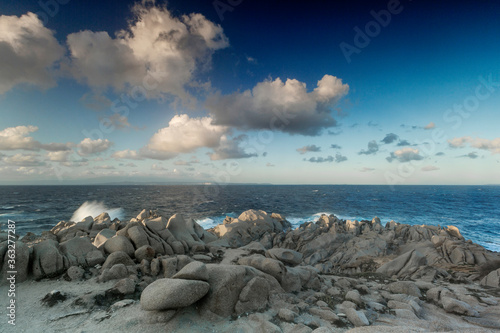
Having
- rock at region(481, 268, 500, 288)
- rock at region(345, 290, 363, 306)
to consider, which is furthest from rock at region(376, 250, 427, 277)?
rock at region(345, 290, 363, 306)

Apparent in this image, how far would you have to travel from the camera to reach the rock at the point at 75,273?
9.88 meters

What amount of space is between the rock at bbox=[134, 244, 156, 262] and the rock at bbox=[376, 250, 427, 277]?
17.1m

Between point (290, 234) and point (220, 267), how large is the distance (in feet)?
66.0

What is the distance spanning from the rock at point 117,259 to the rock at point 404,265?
1814 cm

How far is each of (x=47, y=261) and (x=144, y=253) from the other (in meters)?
4.24

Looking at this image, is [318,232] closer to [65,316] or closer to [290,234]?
[290,234]

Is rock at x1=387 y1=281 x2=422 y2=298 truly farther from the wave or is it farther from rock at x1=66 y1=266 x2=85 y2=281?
the wave

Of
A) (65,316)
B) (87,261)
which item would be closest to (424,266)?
(65,316)

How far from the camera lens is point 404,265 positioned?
16.4 metres

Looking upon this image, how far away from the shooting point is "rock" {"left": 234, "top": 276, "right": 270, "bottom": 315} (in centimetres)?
797

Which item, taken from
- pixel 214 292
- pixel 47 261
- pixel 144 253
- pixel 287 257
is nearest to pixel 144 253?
pixel 144 253

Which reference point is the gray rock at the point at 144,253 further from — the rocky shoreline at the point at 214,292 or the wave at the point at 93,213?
the wave at the point at 93,213

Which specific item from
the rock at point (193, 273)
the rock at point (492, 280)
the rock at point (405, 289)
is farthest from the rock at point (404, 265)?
the rock at point (193, 273)

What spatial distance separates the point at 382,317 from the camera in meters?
8.24
